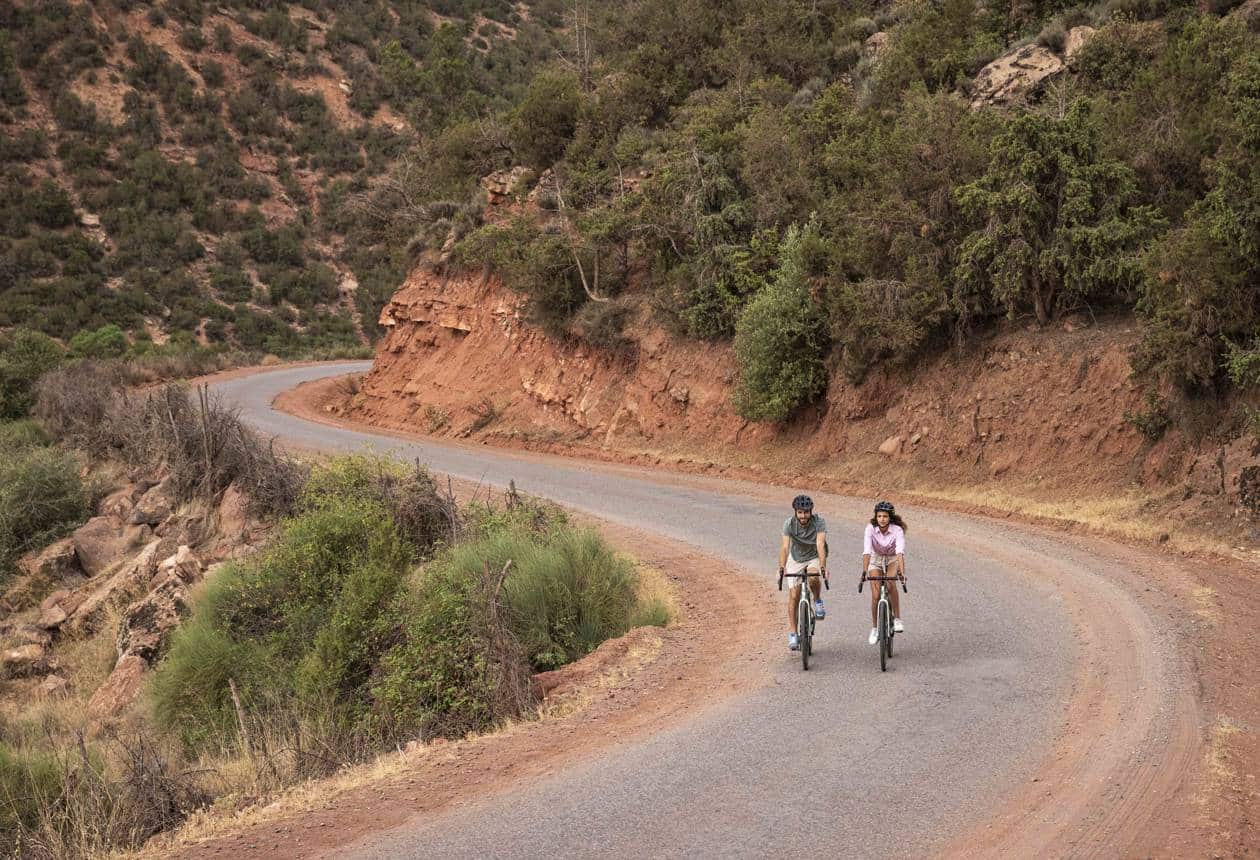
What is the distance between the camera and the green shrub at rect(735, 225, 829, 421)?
71.1 feet

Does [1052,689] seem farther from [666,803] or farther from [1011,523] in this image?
[1011,523]

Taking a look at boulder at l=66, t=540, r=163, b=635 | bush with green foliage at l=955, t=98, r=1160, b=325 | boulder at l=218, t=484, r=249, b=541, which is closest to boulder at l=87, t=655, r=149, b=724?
boulder at l=66, t=540, r=163, b=635

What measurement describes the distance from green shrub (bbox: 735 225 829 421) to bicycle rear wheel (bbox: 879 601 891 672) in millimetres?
12512

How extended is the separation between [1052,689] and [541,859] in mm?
4769

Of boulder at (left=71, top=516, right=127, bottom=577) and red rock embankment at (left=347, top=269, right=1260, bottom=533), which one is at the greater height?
red rock embankment at (left=347, top=269, right=1260, bottom=533)

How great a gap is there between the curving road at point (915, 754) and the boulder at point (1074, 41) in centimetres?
1457

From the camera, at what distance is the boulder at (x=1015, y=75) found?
22.7 m

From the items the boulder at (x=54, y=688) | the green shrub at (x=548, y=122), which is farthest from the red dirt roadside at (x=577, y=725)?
the green shrub at (x=548, y=122)

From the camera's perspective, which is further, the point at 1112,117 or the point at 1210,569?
the point at 1112,117

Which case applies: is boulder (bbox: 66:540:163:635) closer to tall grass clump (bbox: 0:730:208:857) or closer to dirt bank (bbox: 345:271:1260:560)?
tall grass clump (bbox: 0:730:208:857)

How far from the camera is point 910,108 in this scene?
21875 millimetres

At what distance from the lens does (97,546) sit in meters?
20.8

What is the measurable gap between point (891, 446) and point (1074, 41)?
35.4 ft

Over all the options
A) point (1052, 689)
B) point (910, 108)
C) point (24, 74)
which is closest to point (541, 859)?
point (1052, 689)
